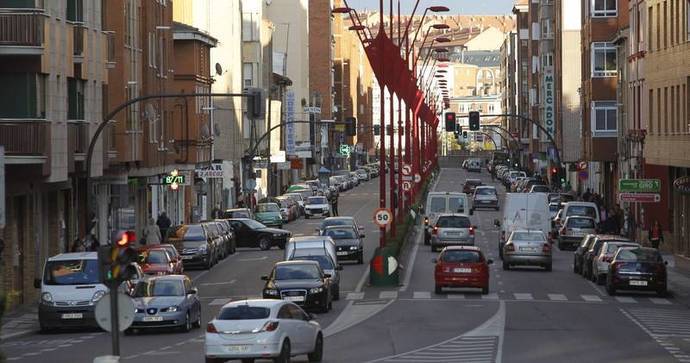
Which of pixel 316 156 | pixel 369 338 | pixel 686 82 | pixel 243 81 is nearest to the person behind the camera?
pixel 369 338

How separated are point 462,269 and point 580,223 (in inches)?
984

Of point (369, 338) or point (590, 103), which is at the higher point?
point (590, 103)

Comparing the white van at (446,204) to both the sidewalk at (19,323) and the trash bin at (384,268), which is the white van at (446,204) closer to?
the trash bin at (384,268)

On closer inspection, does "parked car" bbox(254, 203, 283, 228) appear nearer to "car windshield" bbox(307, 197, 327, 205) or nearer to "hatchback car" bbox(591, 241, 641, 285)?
"car windshield" bbox(307, 197, 327, 205)

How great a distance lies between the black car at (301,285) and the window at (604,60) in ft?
179

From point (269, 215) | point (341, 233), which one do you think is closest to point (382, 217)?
point (341, 233)

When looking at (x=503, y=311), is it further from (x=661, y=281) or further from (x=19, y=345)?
(x=19, y=345)

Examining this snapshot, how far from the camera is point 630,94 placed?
79.7 m

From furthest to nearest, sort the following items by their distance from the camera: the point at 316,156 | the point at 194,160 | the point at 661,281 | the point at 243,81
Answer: the point at 316,156
the point at 243,81
the point at 194,160
the point at 661,281

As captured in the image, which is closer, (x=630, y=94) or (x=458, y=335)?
(x=458, y=335)

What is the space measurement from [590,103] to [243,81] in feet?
92.7

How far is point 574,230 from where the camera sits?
71.2 metres

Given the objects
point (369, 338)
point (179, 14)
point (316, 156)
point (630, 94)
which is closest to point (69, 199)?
point (369, 338)

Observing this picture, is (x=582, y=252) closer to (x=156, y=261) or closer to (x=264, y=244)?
(x=156, y=261)
